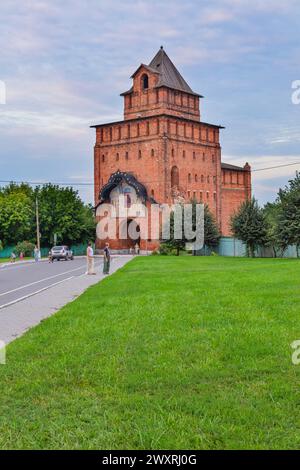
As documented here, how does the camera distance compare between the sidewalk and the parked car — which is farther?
the parked car

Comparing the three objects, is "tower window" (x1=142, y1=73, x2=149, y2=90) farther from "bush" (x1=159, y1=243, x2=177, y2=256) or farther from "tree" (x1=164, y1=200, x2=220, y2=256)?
"bush" (x1=159, y1=243, x2=177, y2=256)

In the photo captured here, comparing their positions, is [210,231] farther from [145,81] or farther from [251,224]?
[145,81]

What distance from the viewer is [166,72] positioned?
3231 inches

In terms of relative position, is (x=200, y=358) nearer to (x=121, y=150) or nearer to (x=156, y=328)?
(x=156, y=328)

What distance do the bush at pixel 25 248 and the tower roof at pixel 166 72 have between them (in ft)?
77.8

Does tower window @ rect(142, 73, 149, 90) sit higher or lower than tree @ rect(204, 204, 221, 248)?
higher

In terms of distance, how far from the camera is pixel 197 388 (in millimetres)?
6934

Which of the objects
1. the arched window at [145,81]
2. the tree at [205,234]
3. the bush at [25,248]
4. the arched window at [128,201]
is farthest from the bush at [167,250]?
the arched window at [145,81]

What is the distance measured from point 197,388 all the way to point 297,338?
3023mm

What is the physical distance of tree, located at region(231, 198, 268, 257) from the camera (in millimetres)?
54906

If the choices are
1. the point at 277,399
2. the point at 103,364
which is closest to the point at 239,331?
the point at 103,364

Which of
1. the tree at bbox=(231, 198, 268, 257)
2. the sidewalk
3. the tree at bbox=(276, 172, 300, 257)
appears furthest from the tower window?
the sidewalk

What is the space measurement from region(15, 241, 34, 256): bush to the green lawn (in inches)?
2450
